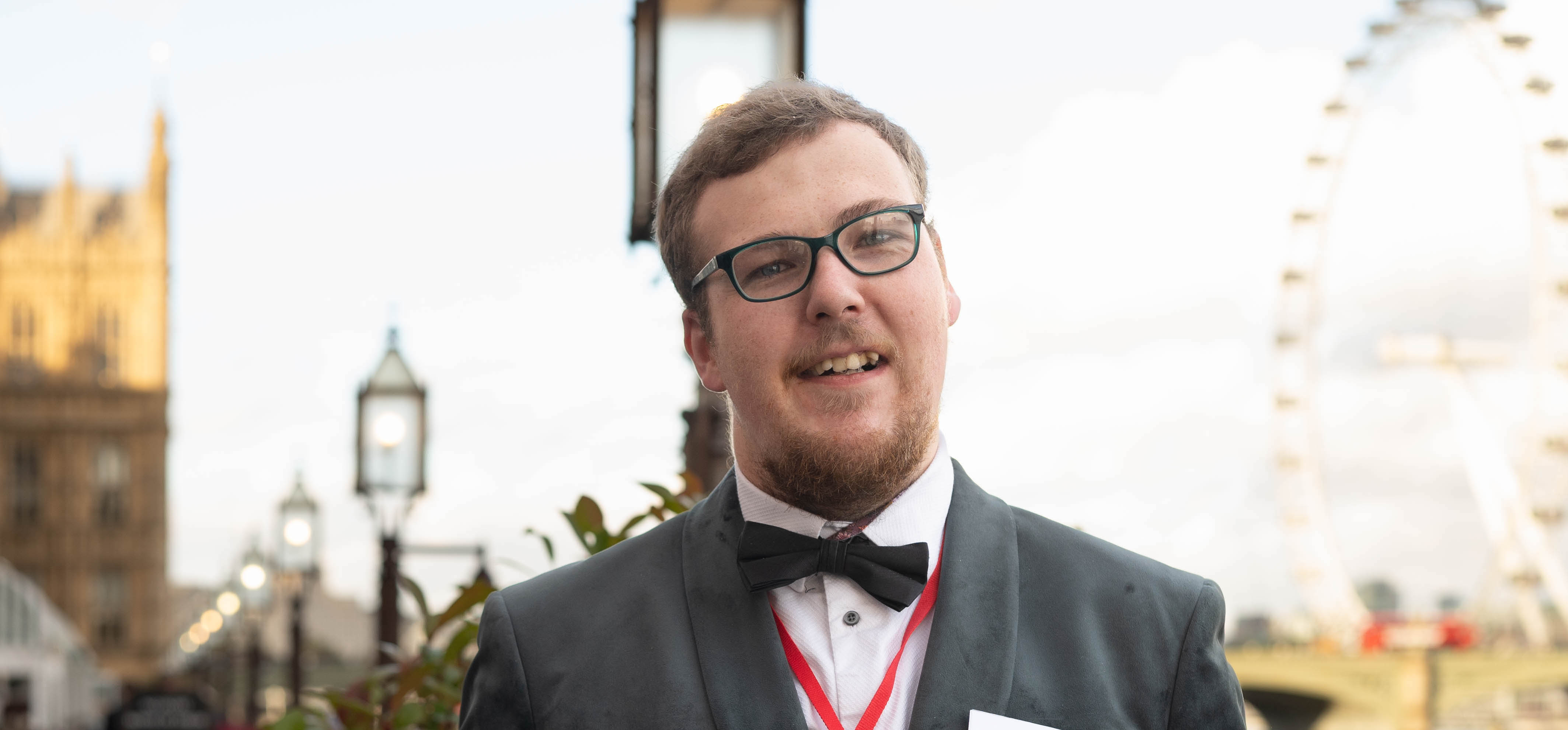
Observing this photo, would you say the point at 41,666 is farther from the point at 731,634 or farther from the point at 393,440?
the point at 731,634

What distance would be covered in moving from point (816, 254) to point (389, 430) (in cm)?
586

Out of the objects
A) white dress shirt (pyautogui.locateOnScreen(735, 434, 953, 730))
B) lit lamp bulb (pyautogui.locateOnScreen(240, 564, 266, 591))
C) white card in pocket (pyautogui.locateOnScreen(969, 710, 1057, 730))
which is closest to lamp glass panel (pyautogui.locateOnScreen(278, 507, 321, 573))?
lit lamp bulb (pyautogui.locateOnScreen(240, 564, 266, 591))

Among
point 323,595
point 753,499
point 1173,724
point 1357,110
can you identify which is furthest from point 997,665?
point 323,595

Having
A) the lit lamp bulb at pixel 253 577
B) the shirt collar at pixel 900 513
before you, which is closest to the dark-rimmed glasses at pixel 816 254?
the shirt collar at pixel 900 513

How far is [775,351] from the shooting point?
1678 millimetres

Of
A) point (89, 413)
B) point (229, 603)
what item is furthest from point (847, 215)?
point (89, 413)

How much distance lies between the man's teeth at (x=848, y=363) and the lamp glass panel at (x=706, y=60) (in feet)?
7.21

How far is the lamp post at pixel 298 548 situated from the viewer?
504 inches

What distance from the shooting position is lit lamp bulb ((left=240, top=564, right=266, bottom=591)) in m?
18.2

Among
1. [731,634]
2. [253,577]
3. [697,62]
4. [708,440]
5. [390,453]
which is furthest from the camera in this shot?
Result: [253,577]

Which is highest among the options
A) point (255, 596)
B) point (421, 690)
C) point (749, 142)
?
point (749, 142)

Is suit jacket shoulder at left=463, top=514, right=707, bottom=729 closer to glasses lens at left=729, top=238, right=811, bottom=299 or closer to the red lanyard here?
the red lanyard

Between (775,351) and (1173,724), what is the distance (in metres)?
0.59

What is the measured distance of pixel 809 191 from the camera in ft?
5.57
